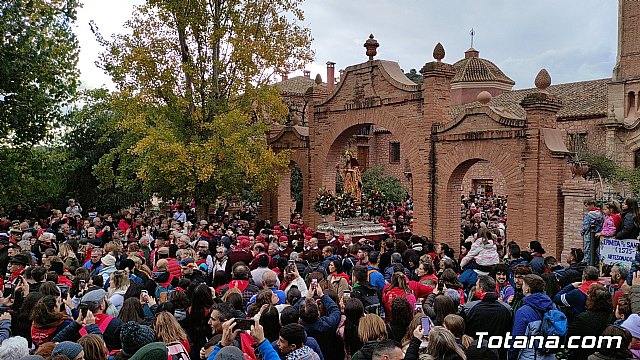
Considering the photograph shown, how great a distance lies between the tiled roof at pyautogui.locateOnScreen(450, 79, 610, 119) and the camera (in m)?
32.1

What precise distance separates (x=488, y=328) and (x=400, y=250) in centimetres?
430

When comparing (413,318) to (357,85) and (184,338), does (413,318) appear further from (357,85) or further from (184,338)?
(357,85)

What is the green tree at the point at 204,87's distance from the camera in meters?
16.1

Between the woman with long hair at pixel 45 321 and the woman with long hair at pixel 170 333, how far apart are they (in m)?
1.14

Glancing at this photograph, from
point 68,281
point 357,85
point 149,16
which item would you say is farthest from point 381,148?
point 68,281

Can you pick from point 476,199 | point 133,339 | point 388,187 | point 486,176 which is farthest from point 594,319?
point 486,176

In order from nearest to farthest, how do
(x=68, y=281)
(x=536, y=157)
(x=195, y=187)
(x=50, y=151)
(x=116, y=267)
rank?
(x=68, y=281) < (x=116, y=267) < (x=536, y=157) < (x=50, y=151) < (x=195, y=187)

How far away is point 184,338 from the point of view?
15.1 feet

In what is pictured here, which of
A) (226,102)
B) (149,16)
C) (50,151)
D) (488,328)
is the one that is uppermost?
(149,16)

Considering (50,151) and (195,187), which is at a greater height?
(50,151)

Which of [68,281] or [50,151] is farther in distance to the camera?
[50,151]

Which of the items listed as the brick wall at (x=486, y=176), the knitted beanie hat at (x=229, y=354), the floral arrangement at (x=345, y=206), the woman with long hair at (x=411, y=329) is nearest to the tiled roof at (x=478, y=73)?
the brick wall at (x=486, y=176)

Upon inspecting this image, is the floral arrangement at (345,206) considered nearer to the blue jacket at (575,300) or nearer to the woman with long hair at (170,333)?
the blue jacket at (575,300)

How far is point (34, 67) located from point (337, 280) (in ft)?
33.2
